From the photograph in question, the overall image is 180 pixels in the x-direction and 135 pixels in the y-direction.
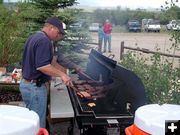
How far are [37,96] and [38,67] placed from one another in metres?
0.41

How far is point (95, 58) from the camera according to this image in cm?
507

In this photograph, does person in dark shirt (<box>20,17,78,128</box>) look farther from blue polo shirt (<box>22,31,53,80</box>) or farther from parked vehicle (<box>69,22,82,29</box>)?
parked vehicle (<box>69,22,82,29</box>)

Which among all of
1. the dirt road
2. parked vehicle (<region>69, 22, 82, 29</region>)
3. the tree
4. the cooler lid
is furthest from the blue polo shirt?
parked vehicle (<region>69, 22, 82, 29</region>)

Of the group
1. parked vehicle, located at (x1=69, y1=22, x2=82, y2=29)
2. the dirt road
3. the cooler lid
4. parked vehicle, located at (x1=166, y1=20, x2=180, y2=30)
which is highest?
parked vehicle, located at (x1=166, y1=20, x2=180, y2=30)

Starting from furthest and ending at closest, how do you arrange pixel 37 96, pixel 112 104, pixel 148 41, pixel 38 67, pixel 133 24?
pixel 148 41, pixel 133 24, pixel 37 96, pixel 112 104, pixel 38 67

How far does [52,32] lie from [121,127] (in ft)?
4.58

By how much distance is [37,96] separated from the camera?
12.8 feet

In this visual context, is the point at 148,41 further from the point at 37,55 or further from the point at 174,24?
the point at 37,55

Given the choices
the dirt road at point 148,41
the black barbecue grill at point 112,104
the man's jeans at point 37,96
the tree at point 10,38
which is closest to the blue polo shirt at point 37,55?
the man's jeans at point 37,96

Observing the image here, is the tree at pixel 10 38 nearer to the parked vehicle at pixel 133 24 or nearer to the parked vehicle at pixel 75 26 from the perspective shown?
the parked vehicle at pixel 75 26

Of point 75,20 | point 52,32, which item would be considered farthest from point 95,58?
point 75,20

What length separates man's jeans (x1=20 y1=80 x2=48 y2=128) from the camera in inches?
154

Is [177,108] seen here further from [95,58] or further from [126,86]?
[95,58]

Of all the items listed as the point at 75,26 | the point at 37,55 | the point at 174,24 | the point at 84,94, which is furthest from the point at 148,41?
the point at 37,55
